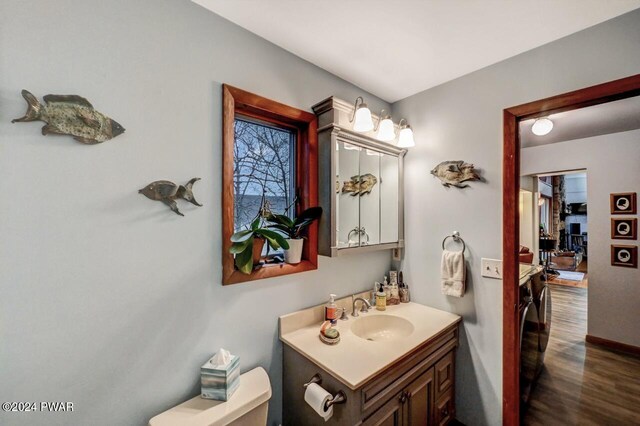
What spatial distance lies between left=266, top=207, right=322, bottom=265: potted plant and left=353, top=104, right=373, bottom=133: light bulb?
0.59 metres

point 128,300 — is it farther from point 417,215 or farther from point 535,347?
point 535,347

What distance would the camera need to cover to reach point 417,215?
76.2 inches

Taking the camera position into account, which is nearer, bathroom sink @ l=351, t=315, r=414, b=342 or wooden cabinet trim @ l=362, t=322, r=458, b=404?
wooden cabinet trim @ l=362, t=322, r=458, b=404

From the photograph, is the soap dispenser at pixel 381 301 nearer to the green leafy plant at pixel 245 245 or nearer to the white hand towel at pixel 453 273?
the white hand towel at pixel 453 273

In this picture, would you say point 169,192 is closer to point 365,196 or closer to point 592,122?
point 365,196

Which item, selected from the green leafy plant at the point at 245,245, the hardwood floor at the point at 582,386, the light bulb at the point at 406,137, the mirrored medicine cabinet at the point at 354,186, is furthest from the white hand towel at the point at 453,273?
the green leafy plant at the point at 245,245

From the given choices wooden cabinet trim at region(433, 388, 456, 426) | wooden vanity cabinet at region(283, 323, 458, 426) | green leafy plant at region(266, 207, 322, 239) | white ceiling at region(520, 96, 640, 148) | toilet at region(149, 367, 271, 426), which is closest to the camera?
toilet at region(149, 367, 271, 426)

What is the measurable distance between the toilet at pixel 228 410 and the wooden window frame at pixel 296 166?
1.62ft

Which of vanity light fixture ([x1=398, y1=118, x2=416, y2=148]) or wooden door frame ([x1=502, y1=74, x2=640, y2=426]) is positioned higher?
vanity light fixture ([x1=398, y1=118, x2=416, y2=148])

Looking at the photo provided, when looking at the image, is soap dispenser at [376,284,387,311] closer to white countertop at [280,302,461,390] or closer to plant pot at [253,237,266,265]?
white countertop at [280,302,461,390]

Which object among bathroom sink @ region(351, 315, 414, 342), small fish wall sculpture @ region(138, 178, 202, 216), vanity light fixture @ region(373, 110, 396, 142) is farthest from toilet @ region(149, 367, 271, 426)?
vanity light fixture @ region(373, 110, 396, 142)

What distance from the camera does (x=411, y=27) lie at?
127 cm

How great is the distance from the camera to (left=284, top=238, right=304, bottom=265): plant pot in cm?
142

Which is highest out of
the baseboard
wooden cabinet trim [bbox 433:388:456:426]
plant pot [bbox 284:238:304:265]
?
plant pot [bbox 284:238:304:265]
